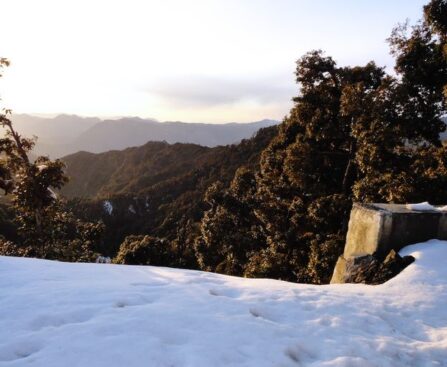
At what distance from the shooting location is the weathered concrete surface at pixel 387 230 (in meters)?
8.91

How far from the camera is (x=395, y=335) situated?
5492mm

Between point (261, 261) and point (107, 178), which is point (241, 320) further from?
point (107, 178)

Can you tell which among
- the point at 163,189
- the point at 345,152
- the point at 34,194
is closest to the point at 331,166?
the point at 345,152

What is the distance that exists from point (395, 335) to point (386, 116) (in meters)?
13.0

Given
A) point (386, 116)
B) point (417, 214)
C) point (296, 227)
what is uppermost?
point (386, 116)

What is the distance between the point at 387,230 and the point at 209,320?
5637 millimetres

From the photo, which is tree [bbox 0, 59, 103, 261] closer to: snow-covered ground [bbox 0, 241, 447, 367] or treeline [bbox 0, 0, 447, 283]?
snow-covered ground [bbox 0, 241, 447, 367]

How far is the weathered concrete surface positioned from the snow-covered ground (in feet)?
4.26

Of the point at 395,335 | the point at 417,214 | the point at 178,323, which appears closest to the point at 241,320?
the point at 178,323

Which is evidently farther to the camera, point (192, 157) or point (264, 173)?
point (192, 157)

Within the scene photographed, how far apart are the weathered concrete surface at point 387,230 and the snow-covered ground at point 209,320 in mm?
1299

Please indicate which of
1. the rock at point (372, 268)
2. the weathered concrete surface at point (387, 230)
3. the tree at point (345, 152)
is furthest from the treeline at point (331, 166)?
the rock at point (372, 268)

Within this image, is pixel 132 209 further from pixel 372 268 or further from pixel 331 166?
pixel 372 268

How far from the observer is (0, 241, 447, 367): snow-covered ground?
165 inches
